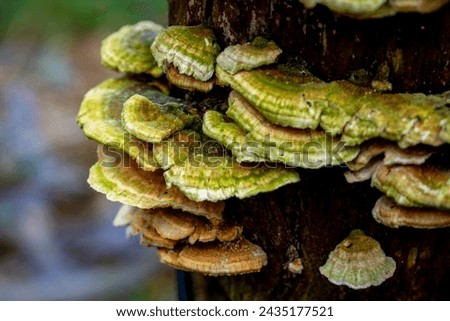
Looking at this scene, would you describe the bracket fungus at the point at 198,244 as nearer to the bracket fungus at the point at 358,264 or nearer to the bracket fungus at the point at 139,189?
the bracket fungus at the point at 139,189

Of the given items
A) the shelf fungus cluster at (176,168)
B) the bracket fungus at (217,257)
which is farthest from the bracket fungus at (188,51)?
the bracket fungus at (217,257)

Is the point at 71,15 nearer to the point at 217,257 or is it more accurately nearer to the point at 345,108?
the point at 217,257

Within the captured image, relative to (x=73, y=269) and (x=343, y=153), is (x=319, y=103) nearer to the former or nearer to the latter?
(x=343, y=153)

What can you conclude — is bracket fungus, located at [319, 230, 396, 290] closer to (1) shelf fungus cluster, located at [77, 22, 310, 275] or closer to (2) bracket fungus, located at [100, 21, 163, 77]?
(1) shelf fungus cluster, located at [77, 22, 310, 275]

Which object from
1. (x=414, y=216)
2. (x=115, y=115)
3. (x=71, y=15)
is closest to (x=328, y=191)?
(x=414, y=216)

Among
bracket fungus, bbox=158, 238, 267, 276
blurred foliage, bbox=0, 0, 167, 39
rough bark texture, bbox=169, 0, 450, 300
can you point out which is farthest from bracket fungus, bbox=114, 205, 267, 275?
blurred foliage, bbox=0, 0, 167, 39
